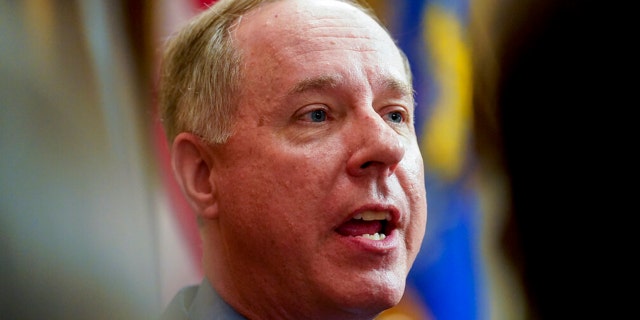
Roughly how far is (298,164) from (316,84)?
151mm

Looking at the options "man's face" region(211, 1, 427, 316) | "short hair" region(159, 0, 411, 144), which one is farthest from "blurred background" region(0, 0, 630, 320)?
"man's face" region(211, 1, 427, 316)

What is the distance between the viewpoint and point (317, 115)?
1.31 m

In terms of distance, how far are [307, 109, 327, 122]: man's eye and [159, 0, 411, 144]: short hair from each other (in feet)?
0.47

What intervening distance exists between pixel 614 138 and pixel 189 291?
3.69 ft

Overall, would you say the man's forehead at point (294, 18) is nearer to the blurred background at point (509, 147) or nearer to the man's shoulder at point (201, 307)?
the blurred background at point (509, 147)

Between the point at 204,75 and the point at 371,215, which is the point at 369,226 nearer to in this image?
the point at 371,215

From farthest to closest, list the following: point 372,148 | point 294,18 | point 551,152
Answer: point 551,152
point 294,18
point 372,148

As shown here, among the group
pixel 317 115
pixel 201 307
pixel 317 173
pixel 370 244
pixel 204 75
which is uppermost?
pixel 204 75

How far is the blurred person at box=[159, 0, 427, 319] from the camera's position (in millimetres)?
1251

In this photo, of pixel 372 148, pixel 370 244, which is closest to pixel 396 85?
pixel 372 148

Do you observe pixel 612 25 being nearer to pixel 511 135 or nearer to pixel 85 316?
pixel 511 135

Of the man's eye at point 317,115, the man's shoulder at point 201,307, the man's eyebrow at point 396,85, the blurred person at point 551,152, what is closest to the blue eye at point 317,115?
the man's eye at point 317,115

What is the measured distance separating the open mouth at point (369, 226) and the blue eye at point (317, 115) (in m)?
0.19

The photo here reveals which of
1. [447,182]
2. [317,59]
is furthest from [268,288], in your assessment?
[447,182]
